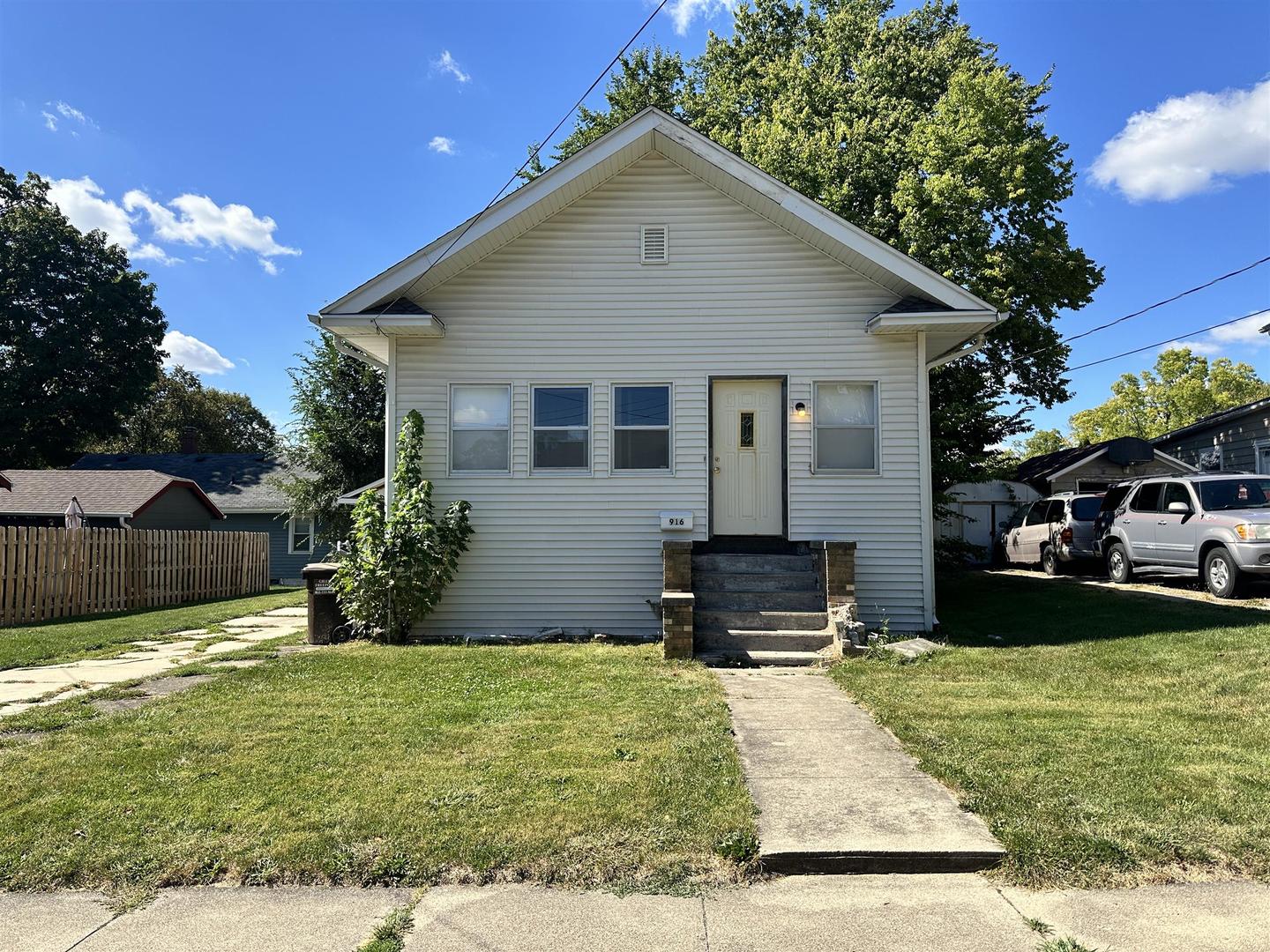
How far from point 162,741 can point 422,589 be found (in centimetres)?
442

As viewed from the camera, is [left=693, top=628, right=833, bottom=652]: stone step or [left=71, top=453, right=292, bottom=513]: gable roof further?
[left=71, top=453, right=292, bottom=513]: gable roof

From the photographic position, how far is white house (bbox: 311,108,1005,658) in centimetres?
994

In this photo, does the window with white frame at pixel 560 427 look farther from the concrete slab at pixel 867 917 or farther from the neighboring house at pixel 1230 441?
the neighboring house at pixel 1230 441

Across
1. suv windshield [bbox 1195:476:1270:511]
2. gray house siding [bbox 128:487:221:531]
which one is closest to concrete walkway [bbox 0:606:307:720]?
suv windshield [bbox 1195:476:1270:511]

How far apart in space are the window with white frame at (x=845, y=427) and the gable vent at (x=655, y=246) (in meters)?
2.62

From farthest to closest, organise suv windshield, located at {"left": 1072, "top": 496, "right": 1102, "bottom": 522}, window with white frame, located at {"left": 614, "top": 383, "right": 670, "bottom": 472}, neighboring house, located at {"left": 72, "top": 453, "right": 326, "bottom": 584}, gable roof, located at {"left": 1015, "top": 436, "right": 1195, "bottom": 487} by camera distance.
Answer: neighboring house, located at {"left": 72, "top": 453, "right": 326, "bottom": 584} → gable roof, located at {"left": 1015, "top": 436, "right": 1195, "bottom": 487} → suv windshield, located at {"left": 1072, "top": 496, "right": 1102, "bottom": 522} → window with white frame, located at {"left": 614, "top": 383, "right": 670, "bottom": 472}

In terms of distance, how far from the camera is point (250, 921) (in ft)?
9.86

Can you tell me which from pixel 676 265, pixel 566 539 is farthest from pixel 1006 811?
pixel 676 265

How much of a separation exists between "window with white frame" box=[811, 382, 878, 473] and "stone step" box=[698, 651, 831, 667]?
111 inches

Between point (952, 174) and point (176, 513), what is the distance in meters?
24.2

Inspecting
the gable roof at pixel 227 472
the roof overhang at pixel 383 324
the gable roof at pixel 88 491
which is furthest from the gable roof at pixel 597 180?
the gable roof at pixel 88 491

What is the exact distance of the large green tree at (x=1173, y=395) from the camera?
44938 mm

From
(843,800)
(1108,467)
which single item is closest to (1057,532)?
(1108,467)

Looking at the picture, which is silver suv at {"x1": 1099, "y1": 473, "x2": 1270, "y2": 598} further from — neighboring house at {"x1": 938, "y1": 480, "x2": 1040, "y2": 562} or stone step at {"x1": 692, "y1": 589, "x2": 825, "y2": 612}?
neighboring house at {"x1": 938, "y1": 480, "x2": 1040, "y2": 562}
